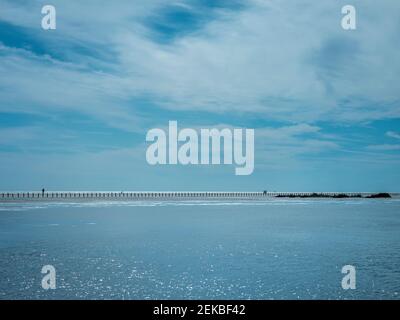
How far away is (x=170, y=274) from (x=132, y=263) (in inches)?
112

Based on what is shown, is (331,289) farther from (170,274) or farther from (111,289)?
(111,289)

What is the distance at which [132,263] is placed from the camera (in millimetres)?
19688

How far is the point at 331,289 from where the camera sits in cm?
1538

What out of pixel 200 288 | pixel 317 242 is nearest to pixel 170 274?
pixel 200 288

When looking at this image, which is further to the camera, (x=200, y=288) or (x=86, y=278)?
(x=86, y=278)

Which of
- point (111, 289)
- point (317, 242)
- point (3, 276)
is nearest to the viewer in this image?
point (111, 289)

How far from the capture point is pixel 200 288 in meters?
15.4
